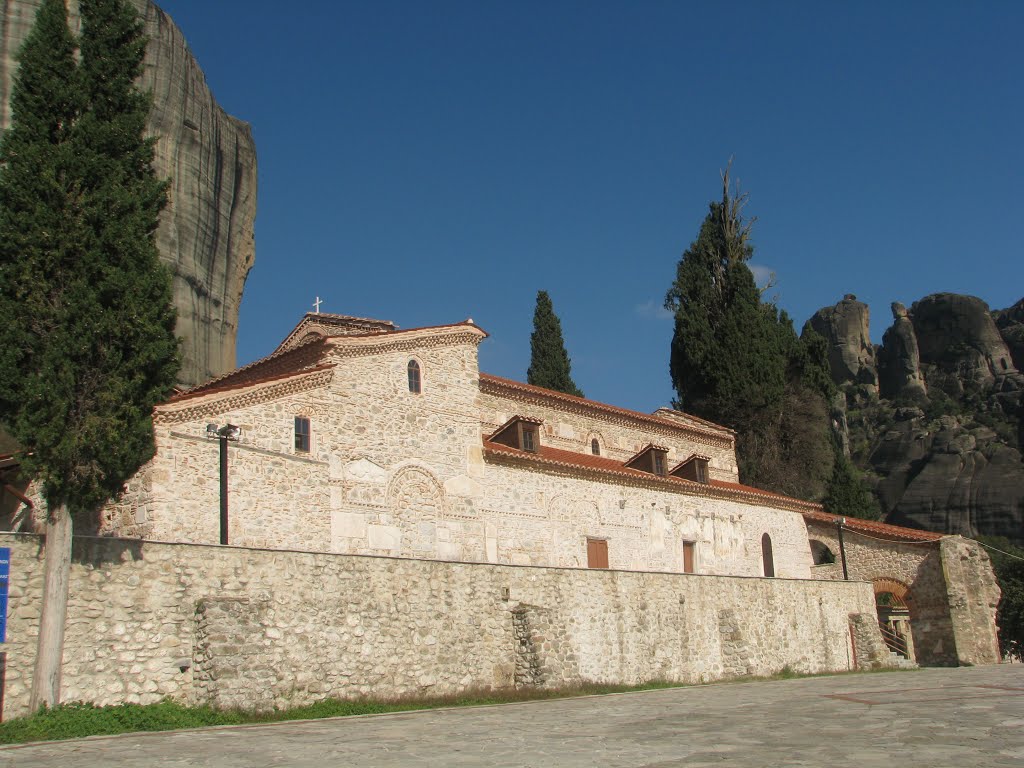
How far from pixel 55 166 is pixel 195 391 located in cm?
755

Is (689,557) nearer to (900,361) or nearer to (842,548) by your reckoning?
(842,548)

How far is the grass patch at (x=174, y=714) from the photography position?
12.1 metres

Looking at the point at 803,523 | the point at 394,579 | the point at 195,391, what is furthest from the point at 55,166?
the point at 803,523

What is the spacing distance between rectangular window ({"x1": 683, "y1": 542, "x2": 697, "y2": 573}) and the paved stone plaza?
38.9 feet

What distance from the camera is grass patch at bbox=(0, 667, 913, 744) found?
12125mm

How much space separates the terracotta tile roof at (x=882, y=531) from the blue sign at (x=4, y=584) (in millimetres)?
29051

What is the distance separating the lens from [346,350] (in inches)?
888

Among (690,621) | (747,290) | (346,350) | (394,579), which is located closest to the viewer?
(394,579)

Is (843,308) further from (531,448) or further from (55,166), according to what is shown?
(55,166)

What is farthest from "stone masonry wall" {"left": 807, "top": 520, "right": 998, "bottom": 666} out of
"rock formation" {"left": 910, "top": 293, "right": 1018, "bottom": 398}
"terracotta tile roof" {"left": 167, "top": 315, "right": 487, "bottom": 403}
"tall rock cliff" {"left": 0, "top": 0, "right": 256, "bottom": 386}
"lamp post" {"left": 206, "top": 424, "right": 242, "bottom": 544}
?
"rock formation" {"left": 910, "top": 293, "right": 1018, "bottom": 398}

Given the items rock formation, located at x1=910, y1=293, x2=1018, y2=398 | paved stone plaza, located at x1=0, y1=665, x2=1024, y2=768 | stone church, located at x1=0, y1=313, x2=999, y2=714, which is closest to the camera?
paved stone plaza, located at x1=0, y1=665, x2=1024, y2=768

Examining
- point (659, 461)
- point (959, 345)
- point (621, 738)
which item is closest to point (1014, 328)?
point (959, 345)

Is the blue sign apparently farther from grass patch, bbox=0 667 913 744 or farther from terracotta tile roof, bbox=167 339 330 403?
terracotta tile roof, bbox=167 339 330 403

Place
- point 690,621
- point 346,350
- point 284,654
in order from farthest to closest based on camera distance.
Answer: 1. point 690,621
2. point 346,350
3. point 284,654
